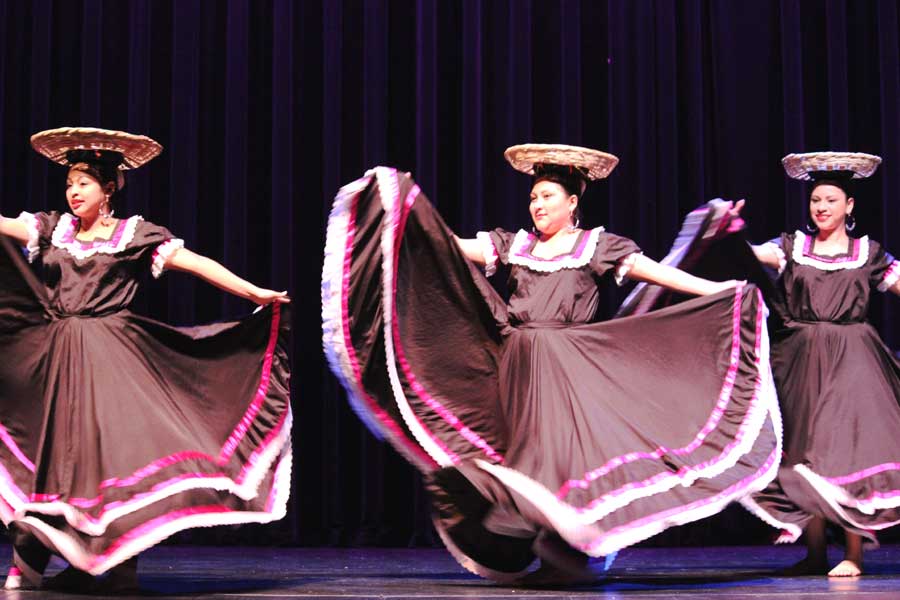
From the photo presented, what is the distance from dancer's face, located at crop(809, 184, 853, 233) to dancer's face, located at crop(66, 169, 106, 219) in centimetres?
266

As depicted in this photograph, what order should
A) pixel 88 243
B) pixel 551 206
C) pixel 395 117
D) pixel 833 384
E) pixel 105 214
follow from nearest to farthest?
pixel 88 243 < pixel 105 214 < pixel 551 206 < pixel 833 384 < pixel 395 117

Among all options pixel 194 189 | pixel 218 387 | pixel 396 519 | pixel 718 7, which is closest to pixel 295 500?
pixel 396 519

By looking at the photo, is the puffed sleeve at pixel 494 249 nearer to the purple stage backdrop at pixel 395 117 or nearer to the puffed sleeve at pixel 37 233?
the puffed sleeve at pixel 37 233

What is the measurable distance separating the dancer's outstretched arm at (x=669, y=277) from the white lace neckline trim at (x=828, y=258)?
0.52 m

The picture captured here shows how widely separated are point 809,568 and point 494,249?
160 centimetres

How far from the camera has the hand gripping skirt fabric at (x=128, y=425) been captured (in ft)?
11.5

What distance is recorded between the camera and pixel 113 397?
3689mm

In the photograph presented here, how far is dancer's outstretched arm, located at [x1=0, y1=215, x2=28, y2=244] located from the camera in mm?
3945

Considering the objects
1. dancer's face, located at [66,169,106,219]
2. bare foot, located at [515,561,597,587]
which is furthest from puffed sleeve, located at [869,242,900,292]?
dancer's face, located at [66,169,106,219]

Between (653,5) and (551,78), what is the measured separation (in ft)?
2.23

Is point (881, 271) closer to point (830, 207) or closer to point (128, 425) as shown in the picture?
point (830, 207)

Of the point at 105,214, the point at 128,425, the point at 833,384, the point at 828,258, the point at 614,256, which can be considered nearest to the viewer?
the point at 128,425

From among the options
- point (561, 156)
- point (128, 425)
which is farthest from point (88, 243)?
point (561, 156)

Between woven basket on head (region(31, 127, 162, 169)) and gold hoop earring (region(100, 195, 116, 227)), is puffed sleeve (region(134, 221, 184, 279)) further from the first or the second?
woven basket on head (region(31, 127, 162, 169))
